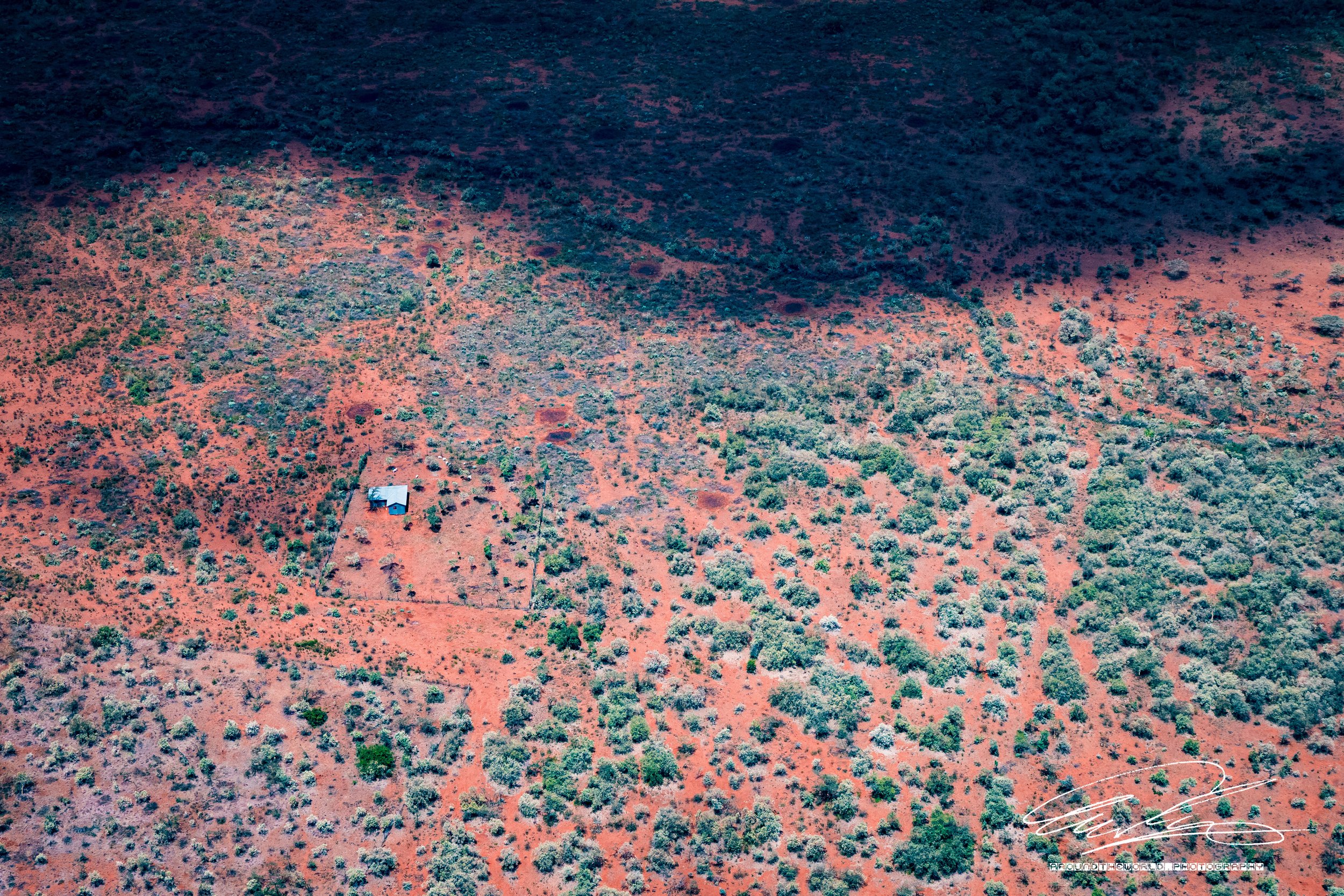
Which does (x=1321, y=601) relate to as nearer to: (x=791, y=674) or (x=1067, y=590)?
(x=1067, y=590)

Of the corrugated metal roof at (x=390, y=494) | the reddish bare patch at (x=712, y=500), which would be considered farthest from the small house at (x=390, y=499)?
the reddish bare patch at (x=712, y=500)

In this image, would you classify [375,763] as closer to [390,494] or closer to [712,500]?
[390,494]

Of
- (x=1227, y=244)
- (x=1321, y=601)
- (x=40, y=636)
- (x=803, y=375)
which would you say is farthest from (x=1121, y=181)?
(x=40, y=636)

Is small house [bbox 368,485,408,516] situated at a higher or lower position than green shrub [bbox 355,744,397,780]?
higher

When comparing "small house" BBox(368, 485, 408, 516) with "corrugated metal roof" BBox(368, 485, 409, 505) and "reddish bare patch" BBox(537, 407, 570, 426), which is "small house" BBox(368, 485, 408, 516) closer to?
"corrugated metal roof" BBox(368, 485, 409, 505)

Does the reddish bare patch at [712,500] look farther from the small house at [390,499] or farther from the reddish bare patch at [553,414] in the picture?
the small house at [390,499]

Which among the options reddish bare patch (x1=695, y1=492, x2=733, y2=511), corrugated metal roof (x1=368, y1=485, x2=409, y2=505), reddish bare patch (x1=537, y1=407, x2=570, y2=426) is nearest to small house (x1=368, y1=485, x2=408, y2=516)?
corrugated metal roof (x1=368, y1=485, x2=409, y2=505)

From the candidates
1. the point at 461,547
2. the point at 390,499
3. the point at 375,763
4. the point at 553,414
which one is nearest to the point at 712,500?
the point at 553,414
